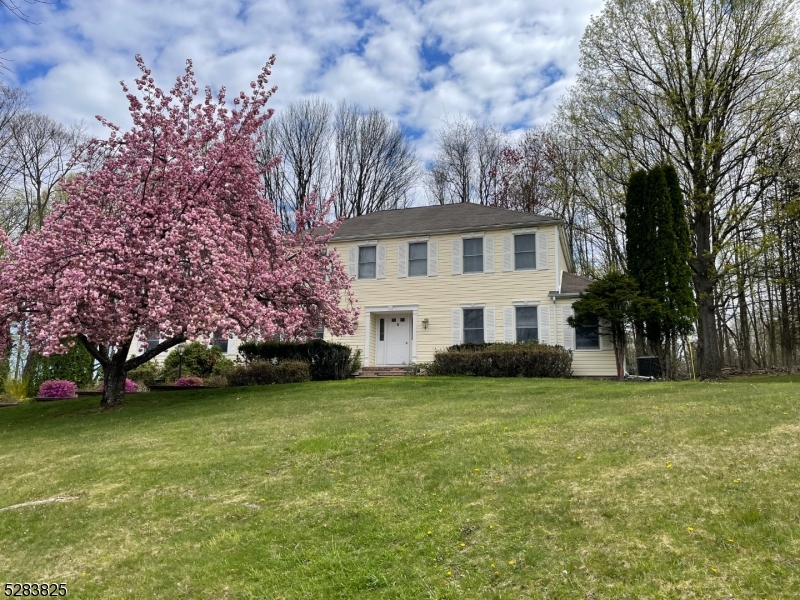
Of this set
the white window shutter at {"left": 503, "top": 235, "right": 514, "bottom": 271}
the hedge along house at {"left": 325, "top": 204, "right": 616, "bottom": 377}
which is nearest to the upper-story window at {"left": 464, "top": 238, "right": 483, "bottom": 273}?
the hedge along house at {"left": 325, "top": 204, "right": 616, "bottom": 377}

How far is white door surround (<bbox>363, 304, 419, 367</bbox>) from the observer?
20.6m

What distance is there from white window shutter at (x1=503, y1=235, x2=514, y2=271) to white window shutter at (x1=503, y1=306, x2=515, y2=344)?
4.83ft

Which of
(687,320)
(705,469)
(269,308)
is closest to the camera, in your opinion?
(705,469)

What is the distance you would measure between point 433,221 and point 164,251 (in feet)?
39.9

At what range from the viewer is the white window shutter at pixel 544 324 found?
1873 cm

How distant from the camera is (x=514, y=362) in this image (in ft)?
54.7

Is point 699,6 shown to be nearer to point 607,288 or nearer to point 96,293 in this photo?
point 607,288

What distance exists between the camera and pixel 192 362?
68.0 feet

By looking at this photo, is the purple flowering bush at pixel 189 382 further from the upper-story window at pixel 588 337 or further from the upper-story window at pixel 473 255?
the upper-story window at pixel 588 337

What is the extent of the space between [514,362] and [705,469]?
1172 centimetres

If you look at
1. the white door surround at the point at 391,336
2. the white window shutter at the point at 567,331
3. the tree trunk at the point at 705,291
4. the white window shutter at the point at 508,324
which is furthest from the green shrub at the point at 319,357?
the tree trunk at the point at 705,291

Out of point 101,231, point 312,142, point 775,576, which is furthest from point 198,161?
point 312,142

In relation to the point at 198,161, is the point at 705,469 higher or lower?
lower

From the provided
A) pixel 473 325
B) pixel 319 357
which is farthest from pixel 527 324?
pixel 319 357
